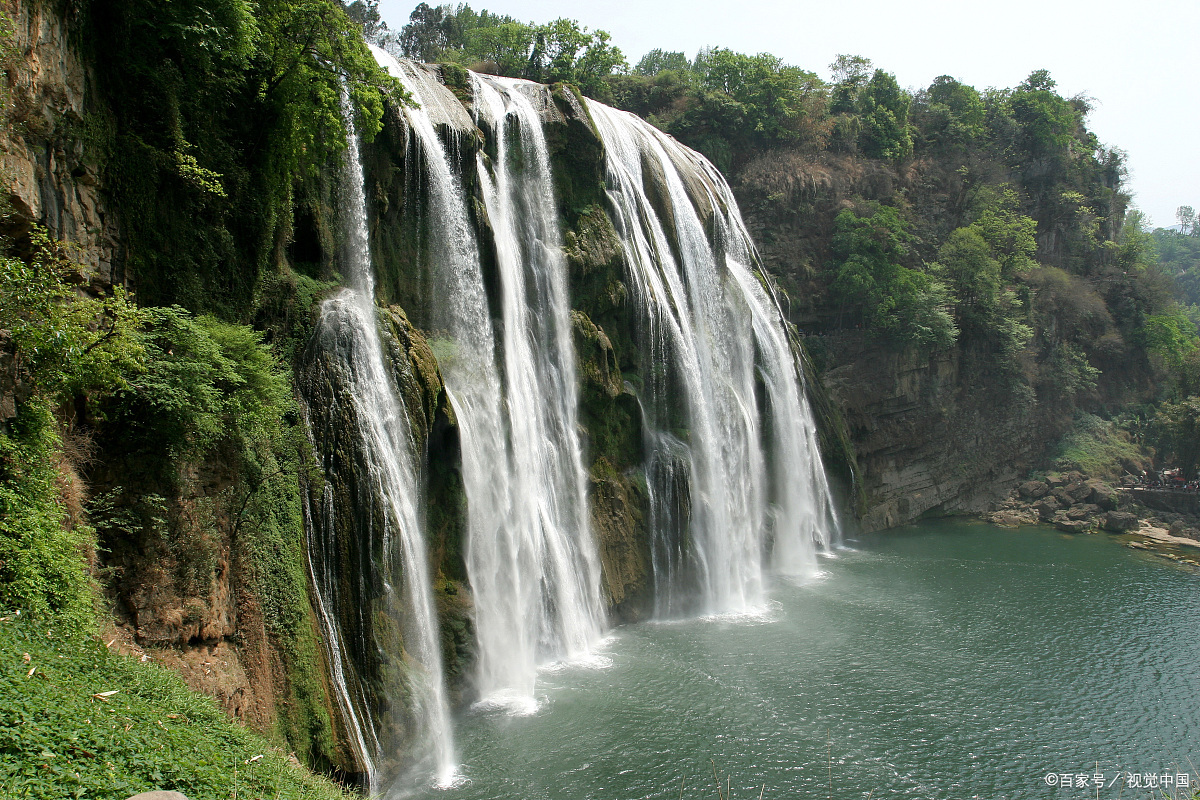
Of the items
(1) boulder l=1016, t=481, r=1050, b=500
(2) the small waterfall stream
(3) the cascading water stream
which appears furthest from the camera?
(1) boulder l=1016, t=481, r=1050, b=500

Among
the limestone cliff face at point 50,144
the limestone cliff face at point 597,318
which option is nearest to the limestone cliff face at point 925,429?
the limestone cliff face at point 597,318

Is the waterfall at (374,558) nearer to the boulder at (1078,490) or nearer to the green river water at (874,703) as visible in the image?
the green river water at (874,703)

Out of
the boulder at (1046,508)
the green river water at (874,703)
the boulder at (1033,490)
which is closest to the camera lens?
the green river water at (874,703)

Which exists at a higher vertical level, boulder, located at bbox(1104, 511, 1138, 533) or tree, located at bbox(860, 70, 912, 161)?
tree, located at bbox(860, 70, 912, 161)

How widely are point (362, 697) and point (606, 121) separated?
19079 mm

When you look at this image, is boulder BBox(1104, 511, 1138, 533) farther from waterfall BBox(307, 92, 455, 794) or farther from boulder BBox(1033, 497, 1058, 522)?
waterfall BBox(307, 92, 455, 794)

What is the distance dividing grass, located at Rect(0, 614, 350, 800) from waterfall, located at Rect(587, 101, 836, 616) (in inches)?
538

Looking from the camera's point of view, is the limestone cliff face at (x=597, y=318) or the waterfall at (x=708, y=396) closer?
the limestone cliff face at (x=597, y=318)

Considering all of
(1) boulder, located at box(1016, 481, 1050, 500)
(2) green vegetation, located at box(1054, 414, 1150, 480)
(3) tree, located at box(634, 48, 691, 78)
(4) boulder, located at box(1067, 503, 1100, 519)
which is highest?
(3) tree, located at box(634, 48, 691, 78)

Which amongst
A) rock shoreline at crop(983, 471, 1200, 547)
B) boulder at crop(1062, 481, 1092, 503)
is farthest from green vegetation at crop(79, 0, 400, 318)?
boulder at crop(1062, 481, 1092, 503)

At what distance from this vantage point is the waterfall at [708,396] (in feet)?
68.8

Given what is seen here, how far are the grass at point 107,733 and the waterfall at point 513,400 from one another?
23.9 feet

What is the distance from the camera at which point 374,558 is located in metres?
12.2

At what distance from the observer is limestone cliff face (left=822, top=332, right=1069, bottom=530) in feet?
105
